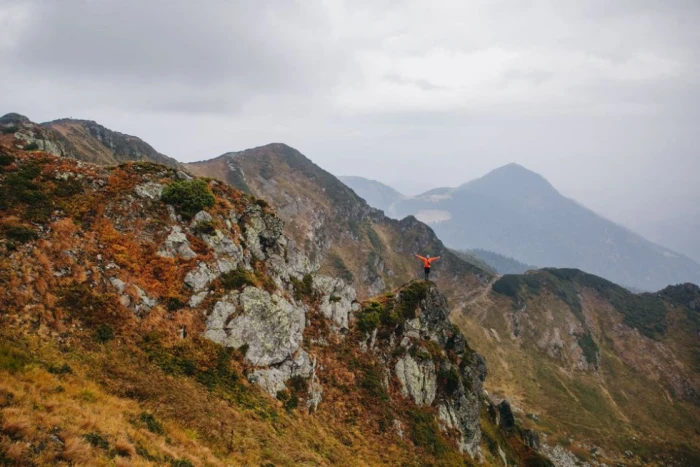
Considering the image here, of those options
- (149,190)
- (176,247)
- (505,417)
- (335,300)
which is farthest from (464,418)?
(149,190)

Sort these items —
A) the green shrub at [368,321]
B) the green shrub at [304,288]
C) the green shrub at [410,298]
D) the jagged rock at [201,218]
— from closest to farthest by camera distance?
the jagged rock at [201,218], the green shrub at [304,288], the green shrub at [368,321], the green shrub at [410,298]

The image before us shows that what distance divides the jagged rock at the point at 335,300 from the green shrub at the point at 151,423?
790 inches

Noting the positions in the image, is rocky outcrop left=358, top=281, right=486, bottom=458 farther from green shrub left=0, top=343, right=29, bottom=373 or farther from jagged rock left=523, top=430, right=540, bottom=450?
green shrub left=0, top=343, right=29, bottom=373

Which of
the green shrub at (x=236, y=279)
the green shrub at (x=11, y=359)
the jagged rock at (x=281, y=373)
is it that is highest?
the green shrub at (x=236, y=279)

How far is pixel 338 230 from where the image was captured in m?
166

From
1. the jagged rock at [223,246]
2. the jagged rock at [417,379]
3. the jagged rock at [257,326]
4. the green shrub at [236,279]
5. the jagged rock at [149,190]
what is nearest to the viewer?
the jagged rock at [257,326]

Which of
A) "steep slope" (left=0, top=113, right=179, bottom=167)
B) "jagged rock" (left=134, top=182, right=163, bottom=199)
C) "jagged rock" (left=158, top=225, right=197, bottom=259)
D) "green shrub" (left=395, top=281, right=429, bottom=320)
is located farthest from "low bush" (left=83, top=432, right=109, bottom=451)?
"steep slope" (left=0, top=113, right=179, bottom=167)

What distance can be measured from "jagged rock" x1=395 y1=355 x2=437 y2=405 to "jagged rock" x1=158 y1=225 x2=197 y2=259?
73.5 feet

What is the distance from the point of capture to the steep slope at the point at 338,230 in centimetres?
14638

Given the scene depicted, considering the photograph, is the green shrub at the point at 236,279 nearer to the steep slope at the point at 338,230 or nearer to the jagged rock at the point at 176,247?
the jagged rock at the point at 176,247

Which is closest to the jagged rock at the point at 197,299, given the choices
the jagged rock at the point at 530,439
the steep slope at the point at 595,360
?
the jagged rock at the point at 530,439

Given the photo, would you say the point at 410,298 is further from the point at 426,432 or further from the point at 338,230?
the point at 338,230

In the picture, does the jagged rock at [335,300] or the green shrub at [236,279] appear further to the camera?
the jagged rock at [335,300]

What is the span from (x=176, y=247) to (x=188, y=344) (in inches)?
335
